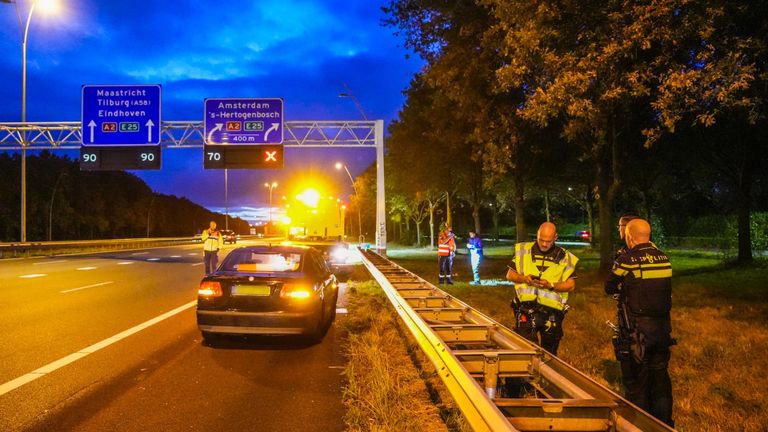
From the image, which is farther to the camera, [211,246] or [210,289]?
[211,246]

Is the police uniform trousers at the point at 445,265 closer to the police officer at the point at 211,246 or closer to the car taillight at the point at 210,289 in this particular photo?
the police officer at the point at 211,246

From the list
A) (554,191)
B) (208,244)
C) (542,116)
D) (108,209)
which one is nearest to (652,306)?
(542,116)

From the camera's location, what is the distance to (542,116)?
11.1m

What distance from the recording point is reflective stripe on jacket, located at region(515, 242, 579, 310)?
5.07 metres

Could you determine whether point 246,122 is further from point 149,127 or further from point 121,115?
point 121,115

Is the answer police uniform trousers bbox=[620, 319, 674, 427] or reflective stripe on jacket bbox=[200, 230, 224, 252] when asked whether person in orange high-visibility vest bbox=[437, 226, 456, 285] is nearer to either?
reflective stripe on jacket bbox=[200, 230, 224, 252]

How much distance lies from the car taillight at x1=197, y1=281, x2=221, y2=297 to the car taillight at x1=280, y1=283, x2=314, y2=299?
2.77 feet

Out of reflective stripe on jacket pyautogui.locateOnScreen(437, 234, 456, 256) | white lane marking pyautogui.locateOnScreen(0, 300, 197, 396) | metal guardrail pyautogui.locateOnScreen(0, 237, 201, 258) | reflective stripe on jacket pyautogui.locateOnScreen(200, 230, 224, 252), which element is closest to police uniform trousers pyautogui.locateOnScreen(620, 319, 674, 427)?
white lane marking pyautogui.locateOnScreen(0, 300, 197, 396)

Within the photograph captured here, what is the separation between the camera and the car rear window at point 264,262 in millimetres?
8172

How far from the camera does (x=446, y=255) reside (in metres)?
15.4

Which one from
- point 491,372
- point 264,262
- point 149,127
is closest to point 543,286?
point 491,372

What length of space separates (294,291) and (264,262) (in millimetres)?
1462

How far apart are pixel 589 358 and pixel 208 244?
11.5 metres

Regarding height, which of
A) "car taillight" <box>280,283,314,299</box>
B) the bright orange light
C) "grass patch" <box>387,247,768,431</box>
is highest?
the bright orange light
